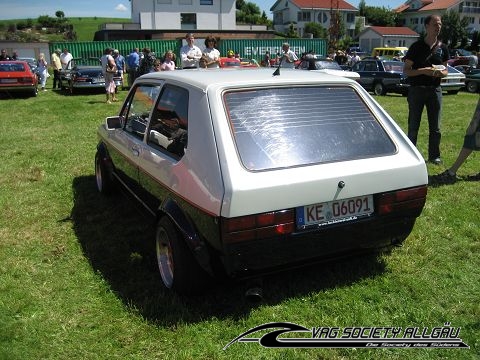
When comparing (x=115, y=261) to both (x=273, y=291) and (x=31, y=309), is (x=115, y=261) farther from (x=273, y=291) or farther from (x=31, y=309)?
(x=273, y=291)

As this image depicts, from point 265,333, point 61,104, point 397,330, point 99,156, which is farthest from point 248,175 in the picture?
point 61,104

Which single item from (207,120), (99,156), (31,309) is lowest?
(31,309)

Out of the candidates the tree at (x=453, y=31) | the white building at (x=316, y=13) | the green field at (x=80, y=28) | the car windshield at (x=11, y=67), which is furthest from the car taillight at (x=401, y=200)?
the white building at (x=316, y=13)

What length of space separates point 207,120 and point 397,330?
1.78 metres

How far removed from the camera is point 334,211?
289cm

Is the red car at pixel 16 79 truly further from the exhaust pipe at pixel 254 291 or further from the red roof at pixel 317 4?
the red roof at pixel 317 4

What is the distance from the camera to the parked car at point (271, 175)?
8.76ft

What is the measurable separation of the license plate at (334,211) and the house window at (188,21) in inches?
2130

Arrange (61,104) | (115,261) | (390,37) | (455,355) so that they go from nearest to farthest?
(455,355) < (115,261) < (61,104) < (390,37)

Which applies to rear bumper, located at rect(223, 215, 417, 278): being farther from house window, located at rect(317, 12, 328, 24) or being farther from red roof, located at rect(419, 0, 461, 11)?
red roof, located at rect(419, 0, 461, 11)

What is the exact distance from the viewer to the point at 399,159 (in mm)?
3111

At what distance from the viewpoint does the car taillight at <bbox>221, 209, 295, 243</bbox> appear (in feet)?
8.53

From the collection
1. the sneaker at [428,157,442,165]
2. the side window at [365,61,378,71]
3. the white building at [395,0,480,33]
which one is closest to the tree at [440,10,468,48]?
the white building at [395,0,480,33]

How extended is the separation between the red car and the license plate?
16304 millimetres
